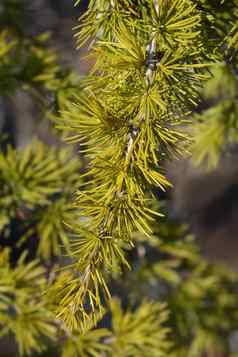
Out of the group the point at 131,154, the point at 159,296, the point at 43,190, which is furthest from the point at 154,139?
the point at 159,296

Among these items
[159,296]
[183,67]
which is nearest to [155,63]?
[183,67]

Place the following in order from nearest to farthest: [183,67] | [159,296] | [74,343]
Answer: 1. [183,67]
2. [74,343]
3. [159,296]

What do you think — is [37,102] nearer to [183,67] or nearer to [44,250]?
[44,250]

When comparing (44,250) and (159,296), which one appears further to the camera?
(159,296)

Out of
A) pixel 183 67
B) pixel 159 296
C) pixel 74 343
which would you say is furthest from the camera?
pixel 159 296

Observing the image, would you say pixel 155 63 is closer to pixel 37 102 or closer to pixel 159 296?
pixel 37 102

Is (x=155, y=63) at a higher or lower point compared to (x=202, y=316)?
higher

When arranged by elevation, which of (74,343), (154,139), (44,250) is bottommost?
(74,343)

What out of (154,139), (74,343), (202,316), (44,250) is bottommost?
(202,316)

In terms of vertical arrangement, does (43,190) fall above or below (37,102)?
below
